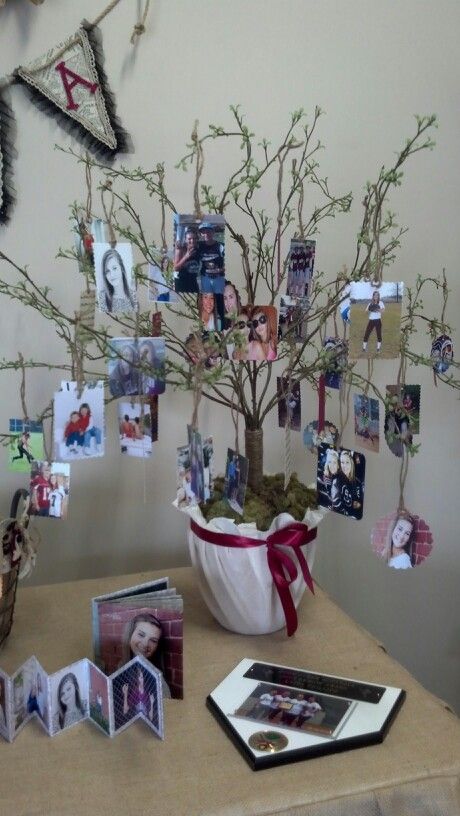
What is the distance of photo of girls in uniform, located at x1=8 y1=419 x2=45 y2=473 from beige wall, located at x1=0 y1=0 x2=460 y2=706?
39 centimetres

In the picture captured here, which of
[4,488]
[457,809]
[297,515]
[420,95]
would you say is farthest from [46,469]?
[420,95]

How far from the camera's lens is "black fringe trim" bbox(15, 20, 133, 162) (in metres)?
1.21

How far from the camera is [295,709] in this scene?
2.75 ft

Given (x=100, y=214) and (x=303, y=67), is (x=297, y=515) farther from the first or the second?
(x=303, y=67)

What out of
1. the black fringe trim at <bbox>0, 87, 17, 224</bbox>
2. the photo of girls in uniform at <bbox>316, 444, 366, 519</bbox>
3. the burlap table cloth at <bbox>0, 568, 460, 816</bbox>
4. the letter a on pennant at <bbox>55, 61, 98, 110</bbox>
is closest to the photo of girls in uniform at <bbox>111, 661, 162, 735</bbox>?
the burlap table cloth at <bbox>0, 568, 460, 816</bbox>

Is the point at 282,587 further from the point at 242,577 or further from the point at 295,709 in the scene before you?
the point at 295,709

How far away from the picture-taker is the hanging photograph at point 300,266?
0.96 meters

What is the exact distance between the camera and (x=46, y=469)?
898 mm

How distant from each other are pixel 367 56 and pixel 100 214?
1.96 feet

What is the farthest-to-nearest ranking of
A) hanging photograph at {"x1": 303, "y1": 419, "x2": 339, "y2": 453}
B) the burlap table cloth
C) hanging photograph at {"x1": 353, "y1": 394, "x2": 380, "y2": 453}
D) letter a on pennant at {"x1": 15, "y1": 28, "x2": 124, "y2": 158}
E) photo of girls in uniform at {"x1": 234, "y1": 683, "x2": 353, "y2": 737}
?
letter a on pennant at {"x1": 15, "y1": 28, "x2": 124, "y2": 158} < hanging photograph at {"x1": 303, "y1": 419, "x2": 339, "y2": 453} < hanging photograph at {"x1": 353, "y1": 394, "x2": 380, "y2": 453} < photo of girls in uniform at {"x1": 234, "y1": 683, "x2": 353, "y2": 737} < the burlap table cloth

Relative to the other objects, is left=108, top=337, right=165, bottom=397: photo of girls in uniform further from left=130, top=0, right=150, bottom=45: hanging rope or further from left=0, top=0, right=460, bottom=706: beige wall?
left=130, top=0, right=150, bottom=45: hanging rope

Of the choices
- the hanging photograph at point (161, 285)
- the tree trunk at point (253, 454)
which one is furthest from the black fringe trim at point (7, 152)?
the tree trunk at point (253, 454)

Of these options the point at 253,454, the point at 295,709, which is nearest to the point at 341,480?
the point at 253,454

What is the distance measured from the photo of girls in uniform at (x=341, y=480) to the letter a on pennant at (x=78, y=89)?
2.32ft
